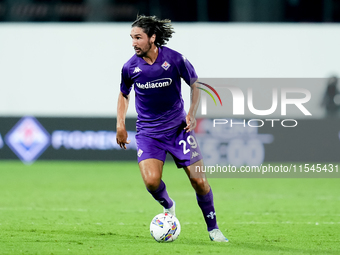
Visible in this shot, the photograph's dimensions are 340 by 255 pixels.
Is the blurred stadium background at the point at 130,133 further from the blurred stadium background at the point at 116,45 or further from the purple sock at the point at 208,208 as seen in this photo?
the purple sock at the point at 208,208

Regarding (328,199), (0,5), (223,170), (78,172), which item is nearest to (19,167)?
(78,172)

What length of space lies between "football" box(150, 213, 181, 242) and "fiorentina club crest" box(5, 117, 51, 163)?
9879 millimetres

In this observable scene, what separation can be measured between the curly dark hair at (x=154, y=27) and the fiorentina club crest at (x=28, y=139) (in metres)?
9.64

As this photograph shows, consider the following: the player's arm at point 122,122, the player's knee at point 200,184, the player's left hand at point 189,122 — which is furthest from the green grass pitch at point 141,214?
the player's left hand at point 189,122

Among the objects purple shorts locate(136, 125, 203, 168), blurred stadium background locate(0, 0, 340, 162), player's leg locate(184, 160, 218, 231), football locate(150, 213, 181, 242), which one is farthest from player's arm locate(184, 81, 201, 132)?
blurred stadium background locate(0, 0, 340, 162)

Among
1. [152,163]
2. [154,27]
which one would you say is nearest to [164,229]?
[152,163]

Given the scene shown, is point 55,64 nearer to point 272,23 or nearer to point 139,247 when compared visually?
point 272,23

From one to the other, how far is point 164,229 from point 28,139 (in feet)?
33.0

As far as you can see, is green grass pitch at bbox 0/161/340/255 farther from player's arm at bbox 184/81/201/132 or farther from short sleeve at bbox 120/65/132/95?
short sleeve at bbox 120/65/132/95

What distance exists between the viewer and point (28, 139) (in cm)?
1514

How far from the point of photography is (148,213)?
8172 millimetres

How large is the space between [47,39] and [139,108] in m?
13.7

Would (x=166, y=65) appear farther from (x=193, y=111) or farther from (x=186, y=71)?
(x=193, y=111)

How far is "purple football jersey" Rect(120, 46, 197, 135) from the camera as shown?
5840 millimetres
